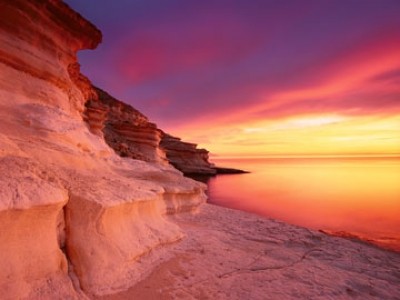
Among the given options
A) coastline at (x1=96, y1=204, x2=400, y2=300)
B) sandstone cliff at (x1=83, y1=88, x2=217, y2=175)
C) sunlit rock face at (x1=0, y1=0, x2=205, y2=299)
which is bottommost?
coastline at (x1=96, y1=204, x2=400, y2=300)

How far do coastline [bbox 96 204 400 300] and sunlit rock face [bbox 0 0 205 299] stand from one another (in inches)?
17.0

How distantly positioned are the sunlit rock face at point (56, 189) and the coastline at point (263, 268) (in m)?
0.43

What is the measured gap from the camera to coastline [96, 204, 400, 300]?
3773 mm

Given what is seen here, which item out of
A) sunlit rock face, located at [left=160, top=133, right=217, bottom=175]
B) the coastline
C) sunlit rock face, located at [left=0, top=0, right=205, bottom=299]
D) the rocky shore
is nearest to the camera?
sunlit rock face, located at [left=0, top=0, right=205, bottom=299]

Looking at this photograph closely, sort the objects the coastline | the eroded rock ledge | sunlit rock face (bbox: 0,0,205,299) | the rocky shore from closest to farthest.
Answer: sunlit rock face (bbox: 0,0,205,299), the rocky shore, the coastline, the eroded rock ledge

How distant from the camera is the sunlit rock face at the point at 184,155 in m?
37.1

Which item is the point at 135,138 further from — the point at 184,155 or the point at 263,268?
the point at 263,268

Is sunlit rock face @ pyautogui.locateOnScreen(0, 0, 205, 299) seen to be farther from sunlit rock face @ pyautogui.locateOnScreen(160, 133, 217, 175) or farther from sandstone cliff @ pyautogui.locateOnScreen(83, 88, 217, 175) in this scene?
sunlit rock face @ pyautogui.locateOnScreen(160, 133, 217, 175)

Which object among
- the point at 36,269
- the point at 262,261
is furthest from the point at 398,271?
the point at 36,269

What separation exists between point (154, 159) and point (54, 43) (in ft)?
47.6

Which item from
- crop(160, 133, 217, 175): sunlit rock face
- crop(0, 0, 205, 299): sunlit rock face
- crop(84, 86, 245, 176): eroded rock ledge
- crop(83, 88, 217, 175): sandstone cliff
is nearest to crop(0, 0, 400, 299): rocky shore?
crop(0, 0, 205, 299): sunlit rock face

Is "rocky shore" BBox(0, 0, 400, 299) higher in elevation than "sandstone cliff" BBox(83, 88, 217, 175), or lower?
lower

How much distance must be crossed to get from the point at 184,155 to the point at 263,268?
3359 centimetres

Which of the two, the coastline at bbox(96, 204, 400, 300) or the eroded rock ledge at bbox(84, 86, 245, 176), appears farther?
the eroded rock ledge at bbox(84, 86, 245, 176)
